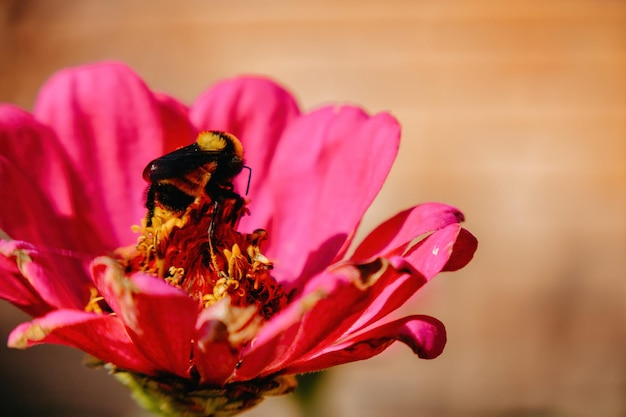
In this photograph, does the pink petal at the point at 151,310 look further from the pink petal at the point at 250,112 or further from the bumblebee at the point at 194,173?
the pink petal at the point at 250,112

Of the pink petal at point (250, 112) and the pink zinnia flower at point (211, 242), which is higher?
the pink petal at point (250, 112)

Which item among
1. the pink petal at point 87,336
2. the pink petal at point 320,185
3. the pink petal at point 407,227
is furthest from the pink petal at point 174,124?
the pink petal at point 87,336

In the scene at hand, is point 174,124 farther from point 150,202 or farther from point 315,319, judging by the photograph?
point 315,319

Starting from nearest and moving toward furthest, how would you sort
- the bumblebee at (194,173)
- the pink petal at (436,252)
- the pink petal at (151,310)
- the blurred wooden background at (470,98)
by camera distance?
the pink petal at (151,310) < the pink petal at (436,252) < the bumblebee at (194,173) < the blurred wooden background at (470,98)

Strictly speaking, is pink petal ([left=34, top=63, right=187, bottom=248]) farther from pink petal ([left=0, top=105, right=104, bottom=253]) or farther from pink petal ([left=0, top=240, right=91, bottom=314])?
pink petal ([left=0, top=240, right=91, bottom=314])

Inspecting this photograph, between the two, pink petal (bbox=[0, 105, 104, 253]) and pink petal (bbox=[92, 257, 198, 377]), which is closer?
pink petal (bbox=[92, 257, 198, 377])

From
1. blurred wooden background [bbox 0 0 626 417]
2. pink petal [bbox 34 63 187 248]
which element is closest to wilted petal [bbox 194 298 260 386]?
pink petal [bbox 34 63 187 248]

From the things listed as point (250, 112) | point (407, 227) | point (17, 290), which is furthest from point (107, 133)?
point (407, 227)
